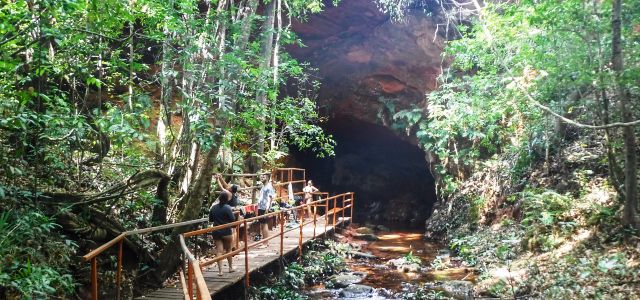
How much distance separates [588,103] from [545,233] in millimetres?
2333

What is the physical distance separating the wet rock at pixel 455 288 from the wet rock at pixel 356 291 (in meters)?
1.07

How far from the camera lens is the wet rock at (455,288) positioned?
7.08m

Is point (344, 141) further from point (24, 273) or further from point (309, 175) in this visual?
point (24, 273)

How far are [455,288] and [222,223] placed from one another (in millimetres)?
3909


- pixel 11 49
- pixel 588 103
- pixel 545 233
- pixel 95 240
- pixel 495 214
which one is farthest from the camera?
pixel 495 214

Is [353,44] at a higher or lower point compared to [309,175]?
higher

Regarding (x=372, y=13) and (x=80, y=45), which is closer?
(x=80, y=45)

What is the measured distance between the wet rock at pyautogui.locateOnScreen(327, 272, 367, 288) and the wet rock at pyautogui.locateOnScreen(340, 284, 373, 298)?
24 centimetres

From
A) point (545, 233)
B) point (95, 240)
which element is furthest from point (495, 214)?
point (95, 240)

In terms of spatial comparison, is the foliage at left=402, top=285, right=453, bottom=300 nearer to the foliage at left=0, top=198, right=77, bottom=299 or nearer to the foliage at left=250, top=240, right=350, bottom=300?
the foliage at left=250, top=240, right=350, bottom=300

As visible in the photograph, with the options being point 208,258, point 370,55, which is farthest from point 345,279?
point 370,55

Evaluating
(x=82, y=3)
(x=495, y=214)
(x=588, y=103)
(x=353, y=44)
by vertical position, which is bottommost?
(x=495, y=214)

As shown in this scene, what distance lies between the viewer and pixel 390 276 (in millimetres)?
8773

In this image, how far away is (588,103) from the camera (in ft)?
24.1
